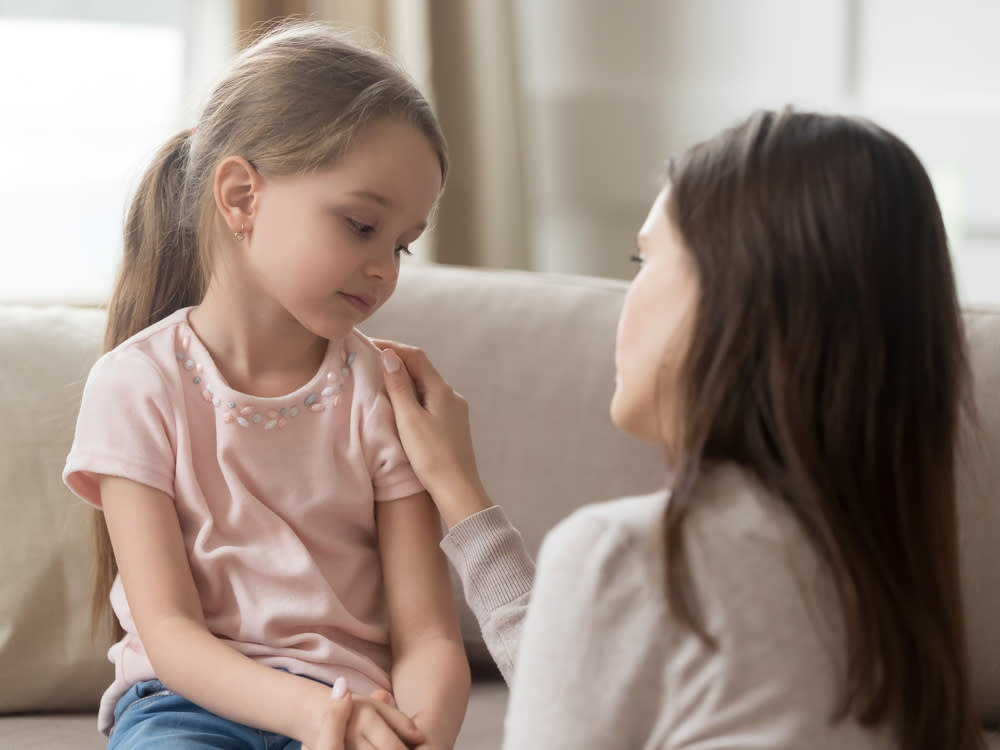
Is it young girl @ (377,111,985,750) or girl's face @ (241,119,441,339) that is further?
girl's face @ (241,119,441,339)

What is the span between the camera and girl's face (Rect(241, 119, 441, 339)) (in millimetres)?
1111

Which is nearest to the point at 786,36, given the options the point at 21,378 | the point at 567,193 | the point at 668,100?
the point at 668,100

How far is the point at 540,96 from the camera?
104 inches

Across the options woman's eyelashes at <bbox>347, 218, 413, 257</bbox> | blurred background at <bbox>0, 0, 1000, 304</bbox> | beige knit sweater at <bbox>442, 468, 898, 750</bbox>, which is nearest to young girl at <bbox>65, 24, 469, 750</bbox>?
woman's eyelashes at <bbox>347, 218, 413, 257</bbox>

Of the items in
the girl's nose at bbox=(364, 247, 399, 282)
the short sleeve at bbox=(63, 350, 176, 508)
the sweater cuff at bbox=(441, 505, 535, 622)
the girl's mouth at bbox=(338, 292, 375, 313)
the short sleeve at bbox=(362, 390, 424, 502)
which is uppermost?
the girl's nose at bbox=(364, 247, 399, 282)

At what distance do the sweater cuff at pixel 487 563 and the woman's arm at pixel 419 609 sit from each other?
0.26 ft

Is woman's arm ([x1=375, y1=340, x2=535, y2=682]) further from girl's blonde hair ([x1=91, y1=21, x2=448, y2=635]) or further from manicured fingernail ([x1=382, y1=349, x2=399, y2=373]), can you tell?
girl's blonde hair ([x1=91, y1=21, x2=448, y2=635])

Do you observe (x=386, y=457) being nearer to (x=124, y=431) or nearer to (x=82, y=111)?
(x=124, y=431)

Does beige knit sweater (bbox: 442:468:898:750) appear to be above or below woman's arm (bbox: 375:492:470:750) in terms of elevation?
above

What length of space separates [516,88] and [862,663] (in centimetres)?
195

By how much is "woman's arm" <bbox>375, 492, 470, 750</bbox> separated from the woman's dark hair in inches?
17.7

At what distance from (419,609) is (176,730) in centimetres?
26

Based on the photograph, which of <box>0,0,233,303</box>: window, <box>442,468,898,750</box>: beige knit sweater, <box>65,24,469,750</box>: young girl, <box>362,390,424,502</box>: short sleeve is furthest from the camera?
<box>0,0,233,303</box>: window

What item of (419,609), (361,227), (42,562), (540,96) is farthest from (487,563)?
(540,96)
